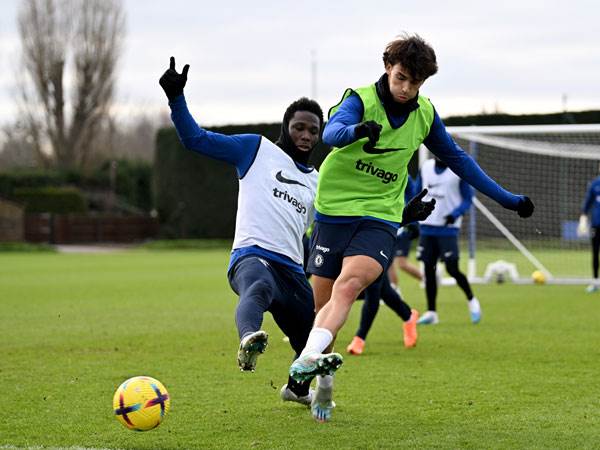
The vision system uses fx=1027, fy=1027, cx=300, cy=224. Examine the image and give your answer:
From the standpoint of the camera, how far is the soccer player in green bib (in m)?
5.98

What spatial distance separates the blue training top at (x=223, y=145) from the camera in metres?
6.03

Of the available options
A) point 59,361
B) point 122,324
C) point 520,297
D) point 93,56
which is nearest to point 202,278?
point 520,297

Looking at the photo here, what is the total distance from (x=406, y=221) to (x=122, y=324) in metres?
6.87

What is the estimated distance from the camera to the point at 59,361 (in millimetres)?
9289

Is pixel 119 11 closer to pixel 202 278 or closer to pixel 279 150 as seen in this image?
pixel 202 278

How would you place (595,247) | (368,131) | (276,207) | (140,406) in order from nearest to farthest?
(368,131) < (140,406) < (276,207) < (595,247)

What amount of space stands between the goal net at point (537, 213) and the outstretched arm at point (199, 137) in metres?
14.6

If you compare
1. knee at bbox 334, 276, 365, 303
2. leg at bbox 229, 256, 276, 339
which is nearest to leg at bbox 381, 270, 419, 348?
leg at bbox 229, 256, 276, 339

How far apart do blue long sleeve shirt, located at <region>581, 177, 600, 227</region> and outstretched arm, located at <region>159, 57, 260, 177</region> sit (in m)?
12.0

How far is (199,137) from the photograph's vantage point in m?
6.14

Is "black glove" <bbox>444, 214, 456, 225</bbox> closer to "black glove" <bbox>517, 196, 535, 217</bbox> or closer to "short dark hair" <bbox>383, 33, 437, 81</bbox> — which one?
"black glove" <bbox>517, 196, 535, 217</bbox>

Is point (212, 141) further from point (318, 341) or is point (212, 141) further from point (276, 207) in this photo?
point (318, 341)

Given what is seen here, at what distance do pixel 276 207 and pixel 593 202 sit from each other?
12.3m

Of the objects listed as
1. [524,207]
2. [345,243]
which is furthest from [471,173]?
[345,243]
